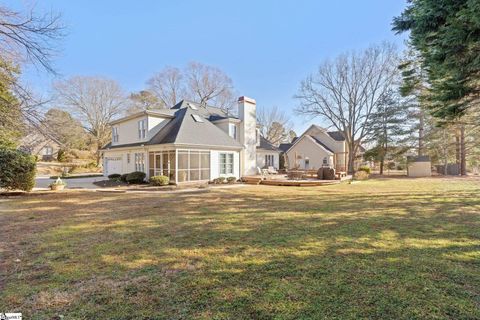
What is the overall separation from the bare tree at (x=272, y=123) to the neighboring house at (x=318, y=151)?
38.9 feet

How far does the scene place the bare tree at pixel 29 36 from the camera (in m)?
7.49

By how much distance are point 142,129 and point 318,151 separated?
22.8 metres

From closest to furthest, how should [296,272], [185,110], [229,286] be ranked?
[229,286] < [296,272] < [185,110]

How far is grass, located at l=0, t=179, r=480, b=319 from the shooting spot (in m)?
2.75

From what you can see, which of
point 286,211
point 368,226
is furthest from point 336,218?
point 286,211

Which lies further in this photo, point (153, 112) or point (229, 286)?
point (153, 112)

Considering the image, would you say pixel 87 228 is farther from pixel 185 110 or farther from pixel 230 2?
pixel 185 110

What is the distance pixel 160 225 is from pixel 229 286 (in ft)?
12.7

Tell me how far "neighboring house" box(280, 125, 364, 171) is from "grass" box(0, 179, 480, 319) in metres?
25.2

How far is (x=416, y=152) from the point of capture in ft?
92.8

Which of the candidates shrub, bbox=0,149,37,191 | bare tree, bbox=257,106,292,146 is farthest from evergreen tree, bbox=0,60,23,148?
bare tree, bbox=257,106,292,146

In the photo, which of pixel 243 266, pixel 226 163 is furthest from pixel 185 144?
pixel 243 266

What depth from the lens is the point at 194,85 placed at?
40188 mm

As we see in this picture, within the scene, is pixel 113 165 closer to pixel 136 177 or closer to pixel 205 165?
pixel 136 177
